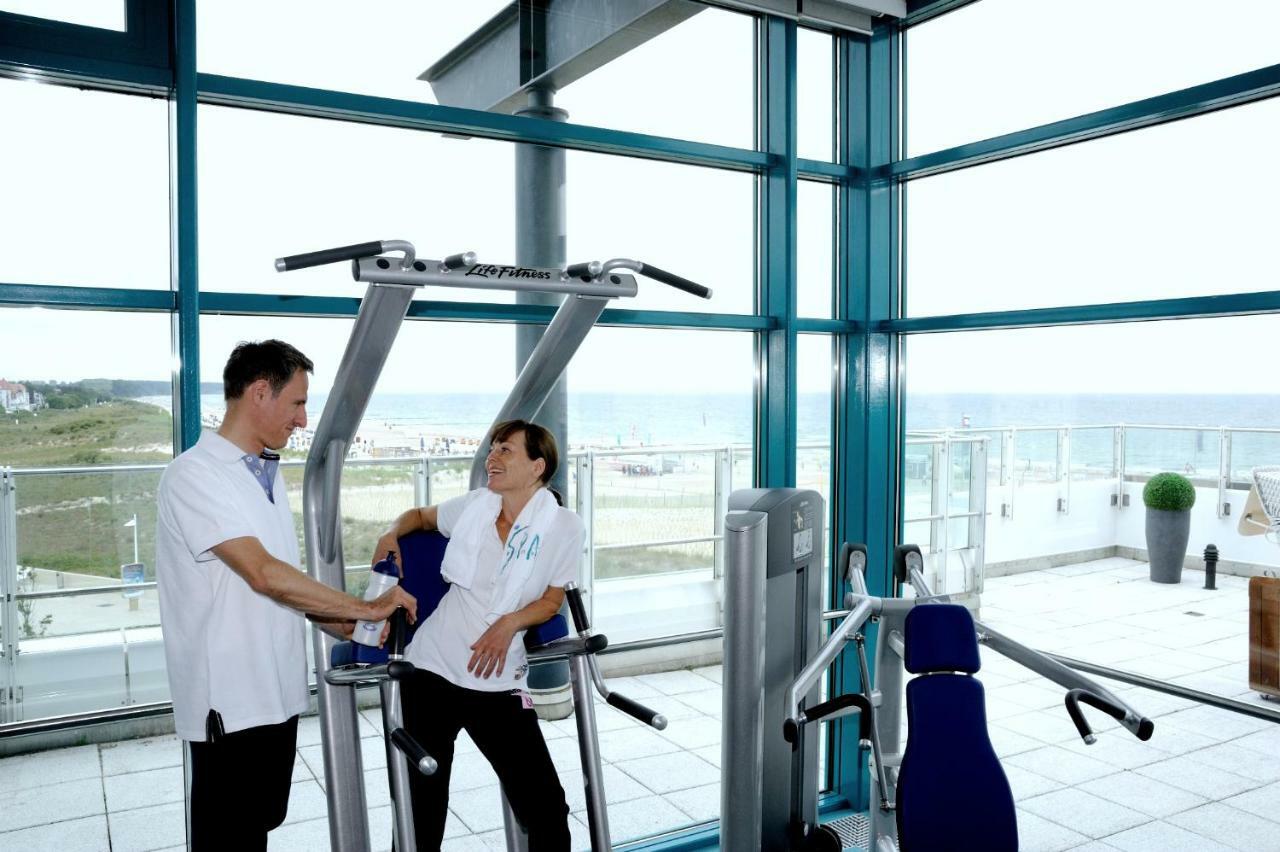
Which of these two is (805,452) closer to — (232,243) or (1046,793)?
(1046,793)

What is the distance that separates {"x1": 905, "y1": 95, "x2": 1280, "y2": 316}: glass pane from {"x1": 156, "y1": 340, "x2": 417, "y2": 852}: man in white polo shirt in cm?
272

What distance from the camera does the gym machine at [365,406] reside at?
233cm

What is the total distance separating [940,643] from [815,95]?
2454 millimetres

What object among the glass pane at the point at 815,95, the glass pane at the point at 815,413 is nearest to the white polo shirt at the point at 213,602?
the glass pane at the point at 815,413

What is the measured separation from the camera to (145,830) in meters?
3.21

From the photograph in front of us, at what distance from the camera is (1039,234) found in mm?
3793

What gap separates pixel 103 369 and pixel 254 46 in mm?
1056

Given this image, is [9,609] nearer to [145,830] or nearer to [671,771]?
[145,830]

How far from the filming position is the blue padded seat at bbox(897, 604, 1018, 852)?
8.61 ft

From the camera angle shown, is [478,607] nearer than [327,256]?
No

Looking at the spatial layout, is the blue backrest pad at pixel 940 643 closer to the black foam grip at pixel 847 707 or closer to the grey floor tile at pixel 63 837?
the black foam grip at pixel 847 707

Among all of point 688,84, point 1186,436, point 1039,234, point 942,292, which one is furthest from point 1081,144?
point 688,84

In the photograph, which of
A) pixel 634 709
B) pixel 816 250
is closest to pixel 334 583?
pixel 634 709

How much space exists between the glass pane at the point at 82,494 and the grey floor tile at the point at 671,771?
1955mm
